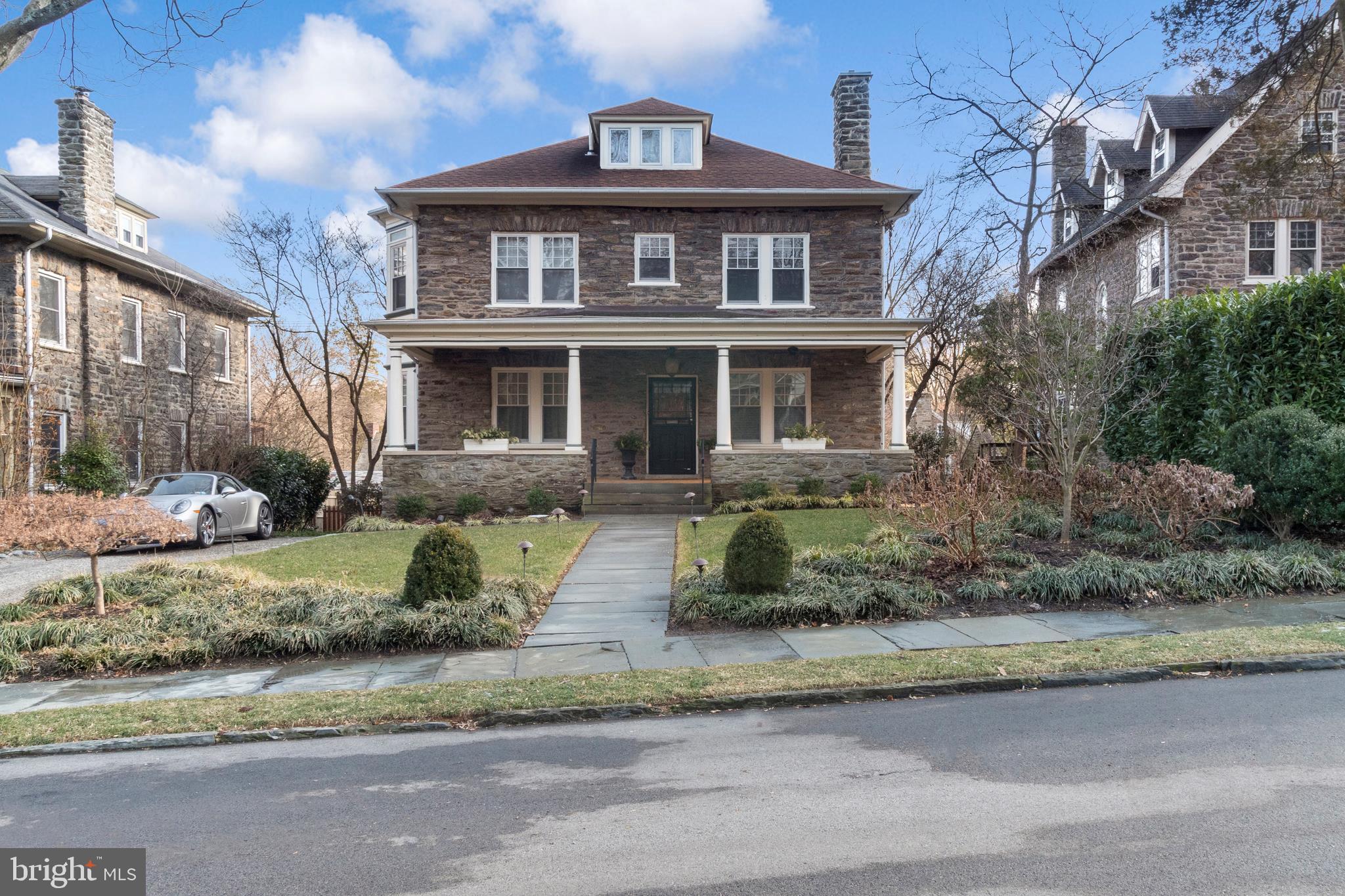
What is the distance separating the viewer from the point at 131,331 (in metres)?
21.0

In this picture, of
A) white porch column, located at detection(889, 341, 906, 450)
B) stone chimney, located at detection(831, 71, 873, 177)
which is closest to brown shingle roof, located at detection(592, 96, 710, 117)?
stone chimney, located at detection(831, 71, 873, 177)

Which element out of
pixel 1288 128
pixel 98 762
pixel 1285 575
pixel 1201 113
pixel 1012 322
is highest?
pixel 1201 113

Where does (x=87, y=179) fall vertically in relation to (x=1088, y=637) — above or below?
above

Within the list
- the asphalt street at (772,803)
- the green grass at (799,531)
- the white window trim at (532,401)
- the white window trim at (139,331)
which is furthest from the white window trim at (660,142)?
the asphalt street at (772,803)

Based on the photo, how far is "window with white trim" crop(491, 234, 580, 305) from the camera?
1972 centimetres

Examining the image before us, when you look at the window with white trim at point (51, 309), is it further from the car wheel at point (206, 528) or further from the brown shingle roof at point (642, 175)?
the brown shingle roof at point (642, 175)

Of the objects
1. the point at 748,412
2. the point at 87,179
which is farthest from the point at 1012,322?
the point at 87,179

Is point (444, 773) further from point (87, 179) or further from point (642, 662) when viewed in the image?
point (87, 179)

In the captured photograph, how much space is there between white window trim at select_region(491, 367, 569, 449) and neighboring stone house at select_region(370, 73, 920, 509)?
5 cm

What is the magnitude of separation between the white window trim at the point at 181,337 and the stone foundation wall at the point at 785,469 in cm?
1471

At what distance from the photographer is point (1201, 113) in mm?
20734

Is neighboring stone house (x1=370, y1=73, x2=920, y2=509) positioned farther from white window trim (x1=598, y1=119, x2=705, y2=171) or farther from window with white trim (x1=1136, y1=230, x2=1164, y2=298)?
window with white trim (x1=1136, y1=230, x2=1164, y2=298)

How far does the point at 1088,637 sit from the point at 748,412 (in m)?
13.6

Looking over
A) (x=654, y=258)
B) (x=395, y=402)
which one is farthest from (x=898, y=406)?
(x=395, y=402)
